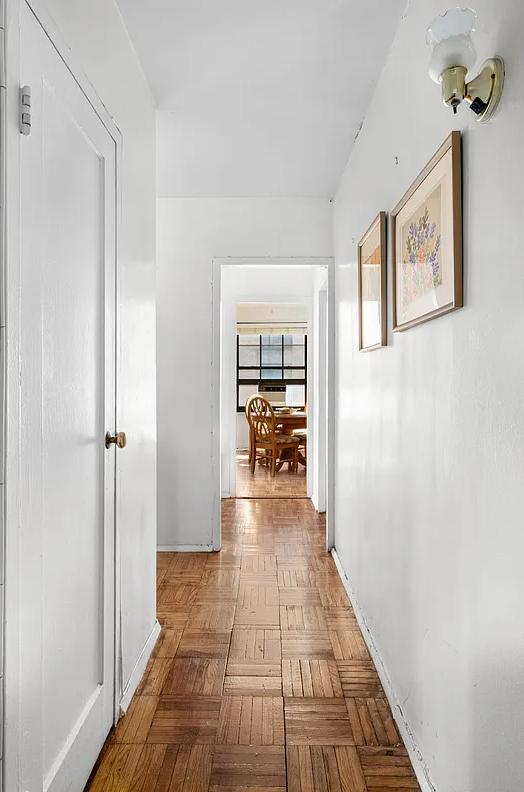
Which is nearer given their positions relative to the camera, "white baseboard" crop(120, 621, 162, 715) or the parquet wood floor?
"white baseboard" crop(120, 621, 162, 715)

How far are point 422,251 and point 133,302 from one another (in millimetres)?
1055

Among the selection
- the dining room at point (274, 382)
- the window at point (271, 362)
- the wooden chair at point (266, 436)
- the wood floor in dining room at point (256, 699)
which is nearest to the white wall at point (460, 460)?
the wood floor in dining room at point (256, 699)

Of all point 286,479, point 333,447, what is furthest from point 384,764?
point 286,479

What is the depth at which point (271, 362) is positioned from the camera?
8.88 m

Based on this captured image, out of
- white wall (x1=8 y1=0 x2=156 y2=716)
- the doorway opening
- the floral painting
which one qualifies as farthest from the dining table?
the floral painting

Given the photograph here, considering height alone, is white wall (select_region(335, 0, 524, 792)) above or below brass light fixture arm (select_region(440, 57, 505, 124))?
below

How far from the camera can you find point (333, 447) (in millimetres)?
3809

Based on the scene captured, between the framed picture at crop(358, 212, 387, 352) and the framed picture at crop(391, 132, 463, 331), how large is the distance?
171mm

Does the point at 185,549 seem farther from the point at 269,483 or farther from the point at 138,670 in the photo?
the point at 269,483

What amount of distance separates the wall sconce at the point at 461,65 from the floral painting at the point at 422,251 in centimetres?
32

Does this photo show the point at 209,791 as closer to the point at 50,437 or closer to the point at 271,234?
the point at 50,437

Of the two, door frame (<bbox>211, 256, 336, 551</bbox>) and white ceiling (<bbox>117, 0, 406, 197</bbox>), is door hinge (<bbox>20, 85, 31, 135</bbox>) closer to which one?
white ceiling (<bbox>117, 0, 406, 197</bbox>)

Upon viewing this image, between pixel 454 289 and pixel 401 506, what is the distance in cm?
84

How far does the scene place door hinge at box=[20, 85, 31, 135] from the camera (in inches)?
44.3
